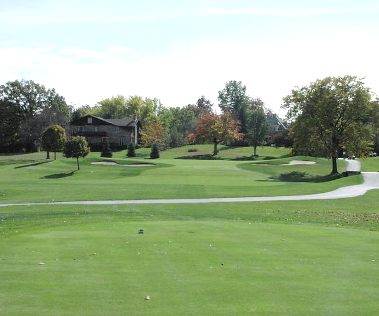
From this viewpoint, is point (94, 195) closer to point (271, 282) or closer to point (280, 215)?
point (280, 215)

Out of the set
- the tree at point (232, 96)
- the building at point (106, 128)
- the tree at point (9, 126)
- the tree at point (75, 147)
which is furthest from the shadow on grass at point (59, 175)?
the tree at point (232, 96)

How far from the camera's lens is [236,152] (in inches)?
4075

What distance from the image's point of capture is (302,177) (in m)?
54.0

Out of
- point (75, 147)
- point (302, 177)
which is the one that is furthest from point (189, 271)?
point (75, 147)

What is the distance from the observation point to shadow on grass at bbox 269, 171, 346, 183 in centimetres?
5044

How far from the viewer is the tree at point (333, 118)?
171ft

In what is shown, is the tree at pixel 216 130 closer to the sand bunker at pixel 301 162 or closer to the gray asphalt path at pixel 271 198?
the sand bunker at pixel 301 162

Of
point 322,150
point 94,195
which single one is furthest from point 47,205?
point 322,150

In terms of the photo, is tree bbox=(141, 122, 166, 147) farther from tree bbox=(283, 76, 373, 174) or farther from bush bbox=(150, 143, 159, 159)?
tree bbox=(283, 76, 373, 174)

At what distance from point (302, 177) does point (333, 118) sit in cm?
739

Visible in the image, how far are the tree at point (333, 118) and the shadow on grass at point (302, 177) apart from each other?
103 inches

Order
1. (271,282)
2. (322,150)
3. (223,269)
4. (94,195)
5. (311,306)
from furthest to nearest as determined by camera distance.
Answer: (322,150), (94,195), (223,269), (271,282), (311,306)

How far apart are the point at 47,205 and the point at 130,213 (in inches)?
239

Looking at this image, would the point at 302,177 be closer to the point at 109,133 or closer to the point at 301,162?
the point at 301,162
